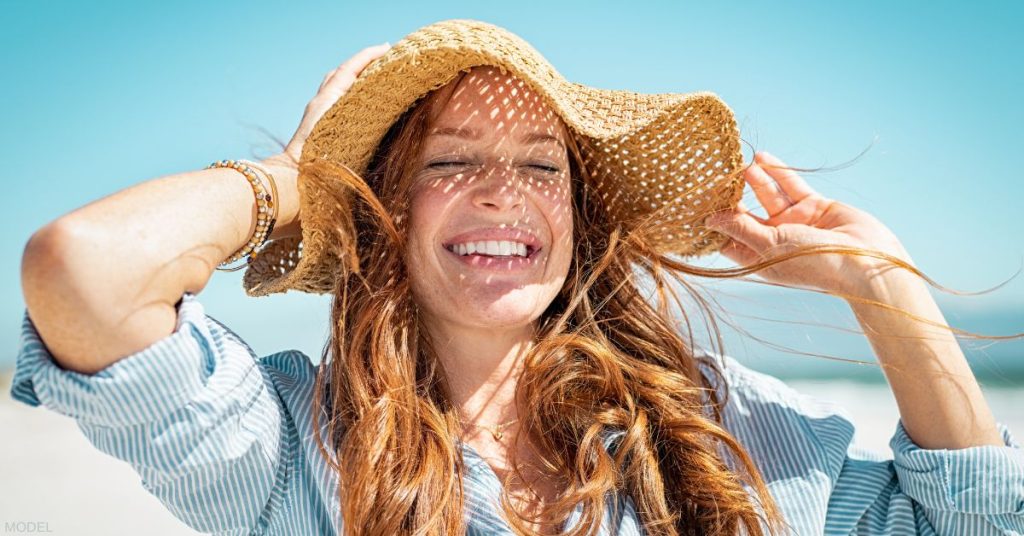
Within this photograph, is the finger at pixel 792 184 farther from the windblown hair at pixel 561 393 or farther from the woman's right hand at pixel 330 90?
the woman's right hand at pixel 330 90

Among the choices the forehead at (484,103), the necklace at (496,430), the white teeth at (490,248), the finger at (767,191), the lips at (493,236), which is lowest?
the necklace at (496,430)

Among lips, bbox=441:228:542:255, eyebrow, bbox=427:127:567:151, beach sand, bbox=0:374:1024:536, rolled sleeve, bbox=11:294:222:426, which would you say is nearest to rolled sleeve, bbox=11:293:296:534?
rolled sleeve, bbox=11:294:222:426

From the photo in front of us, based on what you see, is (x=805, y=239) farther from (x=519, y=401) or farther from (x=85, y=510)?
(x=85, y=510)

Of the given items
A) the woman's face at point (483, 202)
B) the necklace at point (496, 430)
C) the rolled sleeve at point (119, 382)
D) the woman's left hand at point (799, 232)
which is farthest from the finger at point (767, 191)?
the rolled sleeve at point (119, 382)

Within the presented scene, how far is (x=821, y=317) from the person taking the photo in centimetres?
237

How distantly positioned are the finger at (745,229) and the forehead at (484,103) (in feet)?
2.31

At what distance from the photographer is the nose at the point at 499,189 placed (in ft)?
6.69

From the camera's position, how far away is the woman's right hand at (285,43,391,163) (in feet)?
6.79

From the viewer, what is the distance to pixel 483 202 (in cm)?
204

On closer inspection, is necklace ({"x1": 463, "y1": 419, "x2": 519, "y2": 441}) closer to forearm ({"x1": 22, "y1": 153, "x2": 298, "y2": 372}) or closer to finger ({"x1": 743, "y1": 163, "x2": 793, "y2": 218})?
forearm ({"x1": 22, "y1": 153, "x2": 298, "y2": 372})

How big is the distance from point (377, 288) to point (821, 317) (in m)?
1.26

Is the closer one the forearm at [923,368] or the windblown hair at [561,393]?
the windblown hair at [561,393]

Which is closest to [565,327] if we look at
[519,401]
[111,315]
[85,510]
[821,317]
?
[519,401]

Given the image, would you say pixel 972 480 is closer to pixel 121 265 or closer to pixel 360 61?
pixel 360 61
